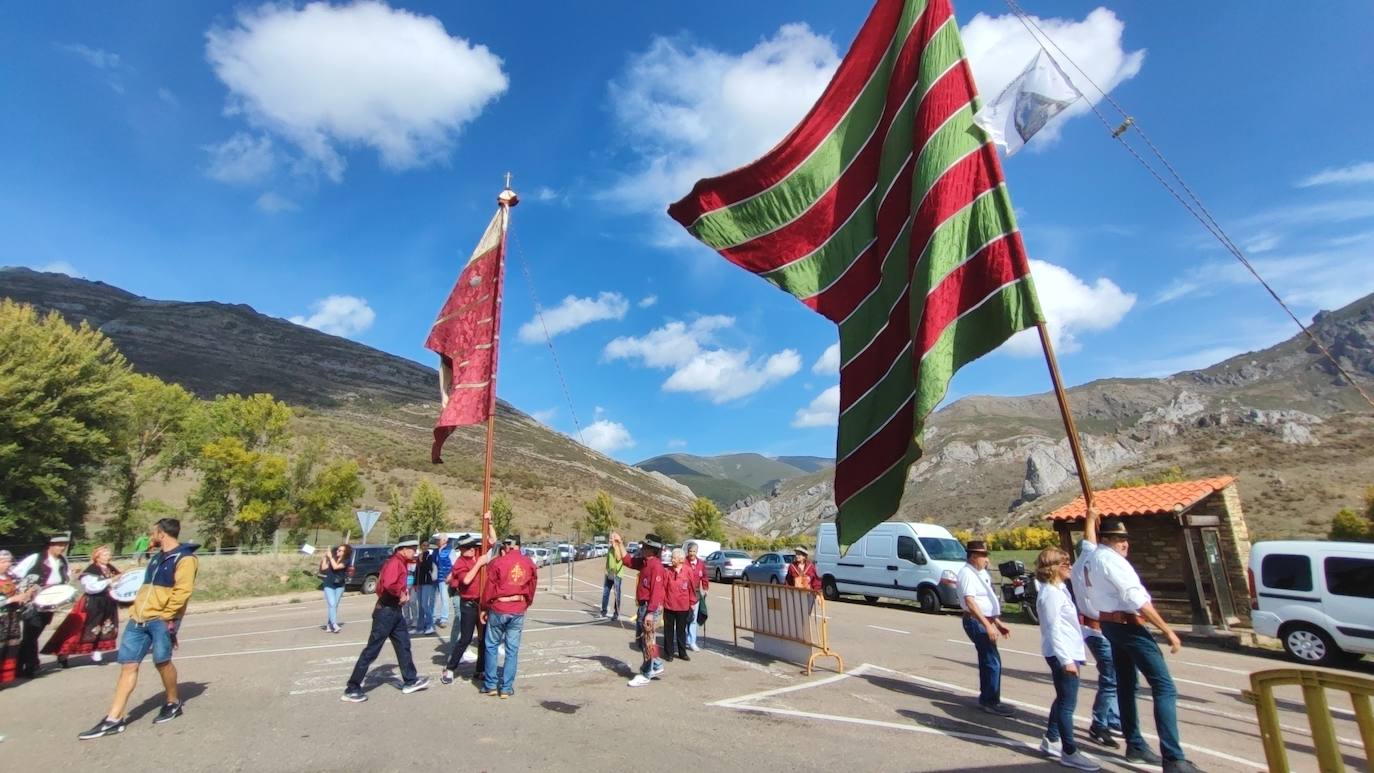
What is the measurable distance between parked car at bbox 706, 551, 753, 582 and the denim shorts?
24.3 metres

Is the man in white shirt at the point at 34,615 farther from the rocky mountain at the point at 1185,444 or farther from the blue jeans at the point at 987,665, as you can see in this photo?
the rocky mountain at the point at 1185,444

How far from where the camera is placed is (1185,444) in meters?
63.1

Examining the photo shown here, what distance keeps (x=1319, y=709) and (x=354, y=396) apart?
117m

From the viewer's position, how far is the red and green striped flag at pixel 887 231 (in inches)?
180

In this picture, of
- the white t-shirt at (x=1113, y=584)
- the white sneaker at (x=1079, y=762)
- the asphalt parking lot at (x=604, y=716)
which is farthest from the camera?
the asphalt parking lot at (x=604, y=716)

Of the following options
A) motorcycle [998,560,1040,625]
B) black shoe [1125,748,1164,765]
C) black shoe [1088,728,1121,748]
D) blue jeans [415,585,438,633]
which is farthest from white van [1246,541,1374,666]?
blue jeans [415,585,438,633]

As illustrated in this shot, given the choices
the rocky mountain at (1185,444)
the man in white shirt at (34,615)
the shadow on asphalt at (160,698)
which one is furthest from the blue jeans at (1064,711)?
the man in white shirt at (34,615)

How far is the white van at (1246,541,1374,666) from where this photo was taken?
10.8 m

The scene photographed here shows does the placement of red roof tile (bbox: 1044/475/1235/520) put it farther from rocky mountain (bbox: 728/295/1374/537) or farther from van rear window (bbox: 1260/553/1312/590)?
rocky mountain (bbox: 728/295/1374/537)

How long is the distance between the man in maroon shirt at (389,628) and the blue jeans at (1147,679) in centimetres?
703

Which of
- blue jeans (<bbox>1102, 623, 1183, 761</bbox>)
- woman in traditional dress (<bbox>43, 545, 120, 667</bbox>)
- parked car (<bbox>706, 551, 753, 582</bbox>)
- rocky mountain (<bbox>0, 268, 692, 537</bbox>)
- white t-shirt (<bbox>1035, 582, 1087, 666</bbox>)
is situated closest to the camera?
blue jeans (<bbox>1102, 623, 1183, 761</bbox>)

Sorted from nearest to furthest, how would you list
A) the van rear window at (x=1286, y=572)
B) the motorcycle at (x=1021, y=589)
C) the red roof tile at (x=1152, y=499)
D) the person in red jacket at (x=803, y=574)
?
the person in red jacket at (x=803, y=574) → the van rear window at (x=1286, y=572) → the red roof tile at (x=1152, y=499) → the motorcycle at (x=1021, y=589)

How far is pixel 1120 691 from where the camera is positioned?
18.1ft

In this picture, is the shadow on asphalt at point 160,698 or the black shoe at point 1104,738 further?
the shadow on asphalt at point 160,698
